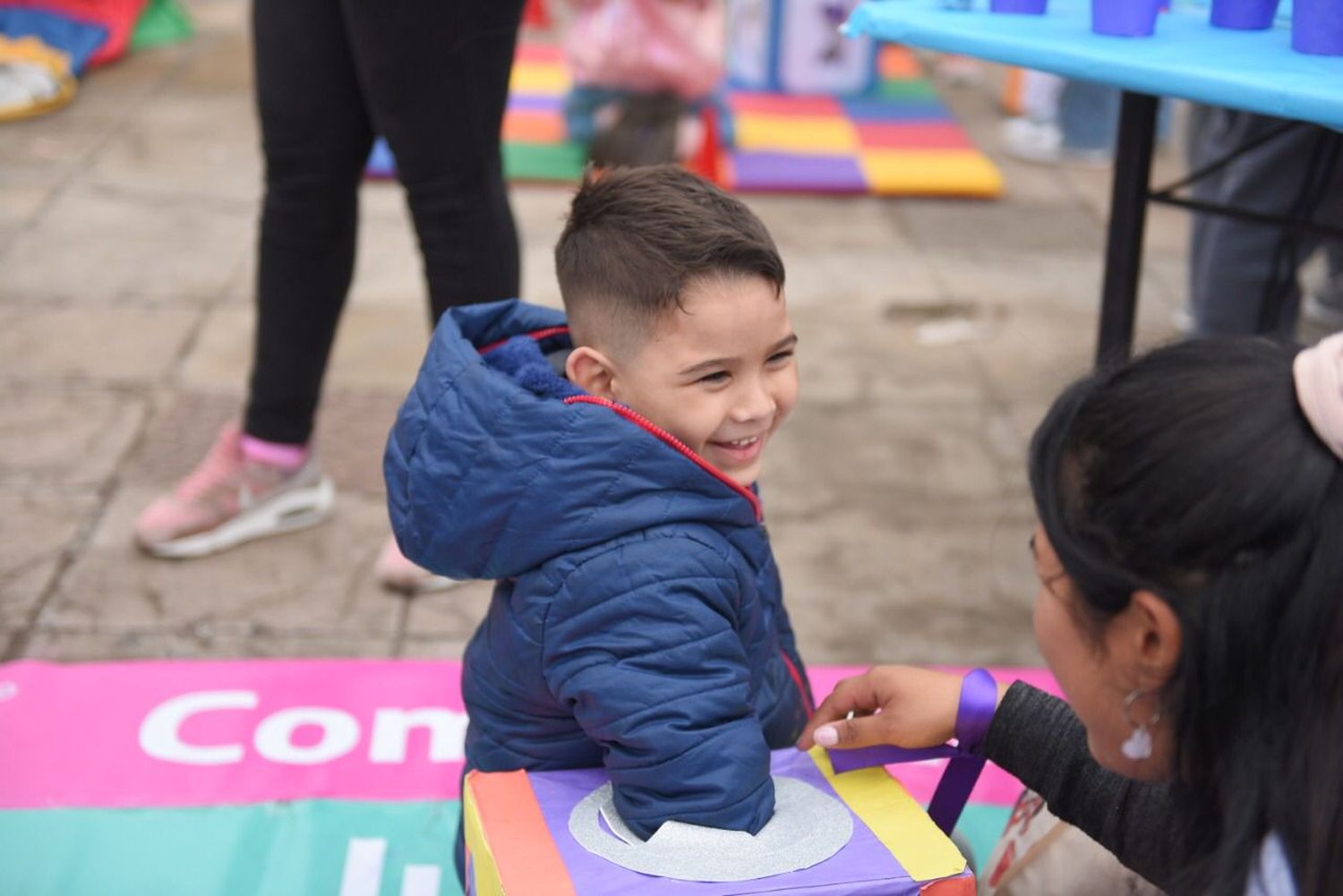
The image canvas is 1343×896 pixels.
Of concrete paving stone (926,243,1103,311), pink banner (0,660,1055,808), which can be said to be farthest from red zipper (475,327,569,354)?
concrete paving stone (926,243,1103,311)

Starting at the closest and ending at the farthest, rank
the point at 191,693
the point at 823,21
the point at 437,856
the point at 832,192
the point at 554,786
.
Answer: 1. the point at 554,786
2. the point at 437,856
3. the point at 191,693
4. the point at 832,192
5. the point at 823,21

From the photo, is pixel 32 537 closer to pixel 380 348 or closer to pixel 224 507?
pixel 224 507

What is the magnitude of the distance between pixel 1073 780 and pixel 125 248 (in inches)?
124

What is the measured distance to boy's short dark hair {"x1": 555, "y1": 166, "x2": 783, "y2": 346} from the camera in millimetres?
1453

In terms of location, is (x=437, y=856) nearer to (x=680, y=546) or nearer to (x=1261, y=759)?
(x=680, y=546)

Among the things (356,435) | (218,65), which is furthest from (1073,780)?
(218,65)

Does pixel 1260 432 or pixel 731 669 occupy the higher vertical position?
pixel 1260 432

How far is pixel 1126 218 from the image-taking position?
219 centimetres

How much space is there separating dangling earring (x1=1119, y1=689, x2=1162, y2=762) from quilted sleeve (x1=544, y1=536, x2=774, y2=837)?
0.35 m

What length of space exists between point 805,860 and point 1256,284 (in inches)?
77.5

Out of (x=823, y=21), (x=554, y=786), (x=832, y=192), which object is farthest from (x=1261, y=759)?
(x=823, y=21)

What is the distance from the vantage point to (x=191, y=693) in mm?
2158

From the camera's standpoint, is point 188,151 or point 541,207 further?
point 188,151

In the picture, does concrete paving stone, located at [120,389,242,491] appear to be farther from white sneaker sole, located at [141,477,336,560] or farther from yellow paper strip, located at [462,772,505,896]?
yellow paper strip, located at [462,772,505,896]
